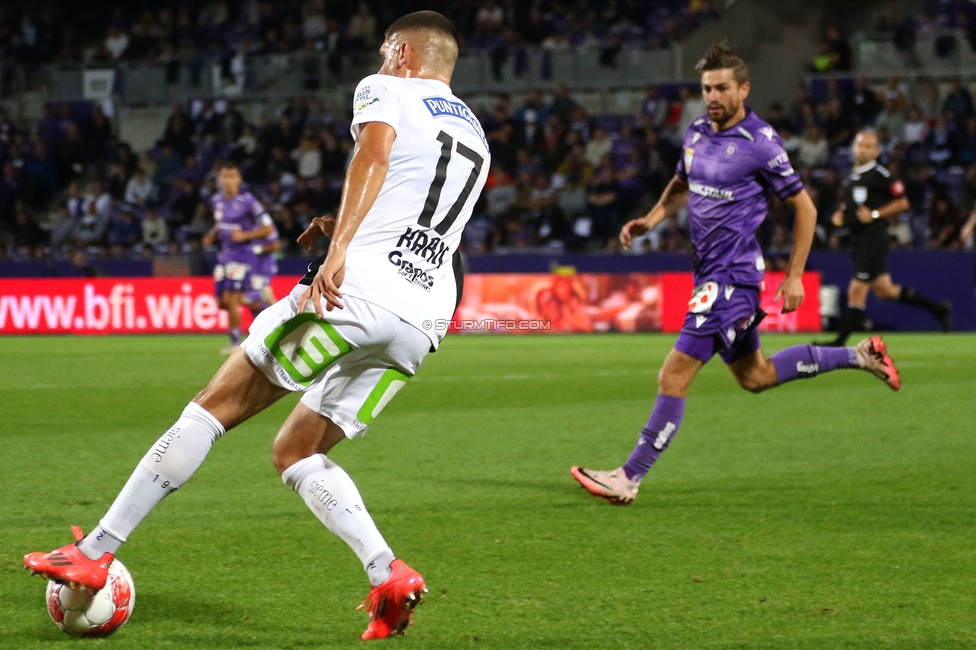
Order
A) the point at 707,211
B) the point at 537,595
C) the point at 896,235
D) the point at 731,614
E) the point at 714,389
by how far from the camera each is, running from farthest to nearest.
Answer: the point at 896,235 < the point at 714,389 < the point at 707,211 < the point at 537,595 < the point at 731,614

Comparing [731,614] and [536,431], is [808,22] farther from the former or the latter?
[731,614]

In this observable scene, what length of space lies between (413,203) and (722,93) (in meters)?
2.76

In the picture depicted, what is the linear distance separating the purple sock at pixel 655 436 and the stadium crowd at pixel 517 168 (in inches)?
584

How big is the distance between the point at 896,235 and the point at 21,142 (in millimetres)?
17643

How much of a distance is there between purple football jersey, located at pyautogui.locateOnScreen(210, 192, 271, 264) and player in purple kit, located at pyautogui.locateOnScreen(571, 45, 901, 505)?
10.7 meters

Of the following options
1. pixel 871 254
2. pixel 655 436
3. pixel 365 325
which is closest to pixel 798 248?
pixel 655 436

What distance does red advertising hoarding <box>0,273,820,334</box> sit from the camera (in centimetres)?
1947

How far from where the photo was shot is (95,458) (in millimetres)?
6934

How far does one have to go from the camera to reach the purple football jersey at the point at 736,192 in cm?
601

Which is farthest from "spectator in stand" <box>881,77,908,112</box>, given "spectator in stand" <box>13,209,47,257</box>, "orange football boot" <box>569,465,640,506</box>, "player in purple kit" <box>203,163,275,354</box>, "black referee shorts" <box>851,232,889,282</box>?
"orange football boot" <box>569,465,640,506</box>

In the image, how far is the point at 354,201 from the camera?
354cm

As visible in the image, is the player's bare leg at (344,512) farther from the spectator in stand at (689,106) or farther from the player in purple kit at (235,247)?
→ the spectator in stand at (689,106)

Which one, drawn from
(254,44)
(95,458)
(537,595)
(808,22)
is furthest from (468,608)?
(254,44)

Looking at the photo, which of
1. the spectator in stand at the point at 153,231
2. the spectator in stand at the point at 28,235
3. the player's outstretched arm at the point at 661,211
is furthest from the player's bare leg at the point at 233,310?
the player's outstretched arm at the point at 661,211
